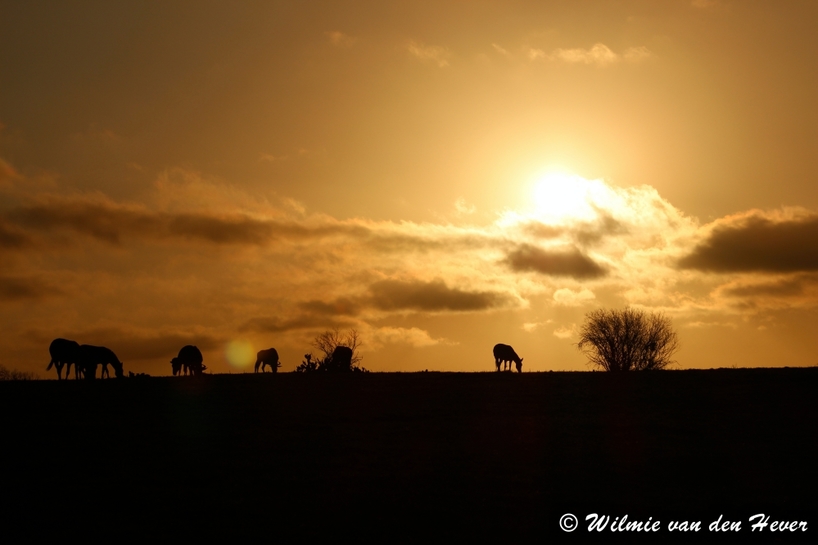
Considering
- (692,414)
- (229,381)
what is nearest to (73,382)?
(229,381)

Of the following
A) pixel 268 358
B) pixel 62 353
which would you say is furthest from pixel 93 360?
pixel 268 358

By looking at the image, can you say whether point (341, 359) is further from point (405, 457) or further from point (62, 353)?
point (405, 457)

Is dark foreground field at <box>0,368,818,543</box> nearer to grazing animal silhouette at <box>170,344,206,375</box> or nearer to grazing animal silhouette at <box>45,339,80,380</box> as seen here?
grazing animal silhouette at <box>45,339,80,380</box>

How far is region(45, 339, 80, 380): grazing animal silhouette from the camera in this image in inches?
1946

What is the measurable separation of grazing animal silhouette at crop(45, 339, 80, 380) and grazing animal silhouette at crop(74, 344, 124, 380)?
39 cm

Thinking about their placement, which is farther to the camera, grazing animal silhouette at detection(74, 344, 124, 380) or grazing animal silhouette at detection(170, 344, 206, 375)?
grazing animal silhouette at detection(170, 344, 206, 375)

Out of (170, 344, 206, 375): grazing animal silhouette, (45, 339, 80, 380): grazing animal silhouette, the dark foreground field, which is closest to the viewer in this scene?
the dark foreground field

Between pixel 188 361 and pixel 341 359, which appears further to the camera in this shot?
pixel 341 359

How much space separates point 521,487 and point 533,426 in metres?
9.01

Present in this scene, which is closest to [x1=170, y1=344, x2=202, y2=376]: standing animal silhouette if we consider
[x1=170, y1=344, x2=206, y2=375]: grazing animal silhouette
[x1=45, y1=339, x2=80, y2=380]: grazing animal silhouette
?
[x1=170, y1=344, x2=206, y2=375]: grazing animal silhouette

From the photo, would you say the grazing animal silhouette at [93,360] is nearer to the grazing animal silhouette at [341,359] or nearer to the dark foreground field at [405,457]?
the dark foreground field at [405,457]

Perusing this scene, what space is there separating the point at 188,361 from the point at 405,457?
3447 cm

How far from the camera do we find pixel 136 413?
1480 inches

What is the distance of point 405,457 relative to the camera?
29.3 meters
